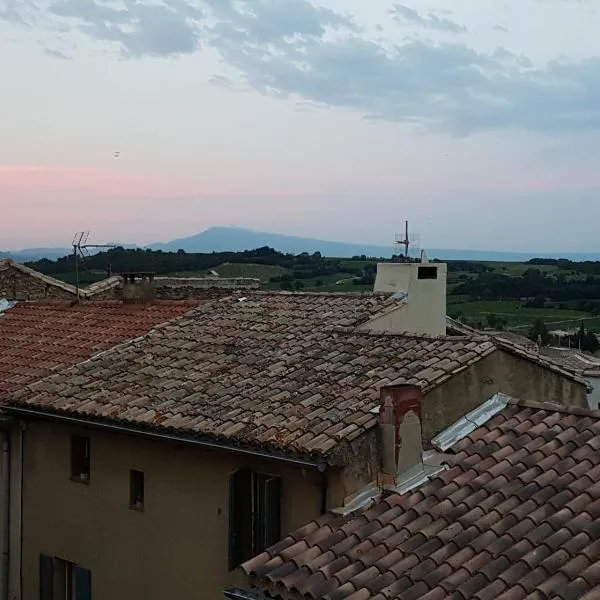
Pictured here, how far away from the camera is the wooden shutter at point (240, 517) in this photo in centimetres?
922

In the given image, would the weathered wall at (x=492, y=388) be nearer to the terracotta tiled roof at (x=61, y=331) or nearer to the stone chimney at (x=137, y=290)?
the terracotta tiled roof at (x=61, y=331)

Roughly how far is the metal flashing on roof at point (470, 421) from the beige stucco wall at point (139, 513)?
1.35 meters

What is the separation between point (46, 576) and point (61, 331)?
15.4 ft

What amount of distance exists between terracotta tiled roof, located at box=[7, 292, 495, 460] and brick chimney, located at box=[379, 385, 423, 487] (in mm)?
189

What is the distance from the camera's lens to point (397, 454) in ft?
26.6

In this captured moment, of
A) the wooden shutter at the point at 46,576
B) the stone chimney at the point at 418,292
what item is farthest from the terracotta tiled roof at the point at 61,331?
the stone chimney at the point at 418,292

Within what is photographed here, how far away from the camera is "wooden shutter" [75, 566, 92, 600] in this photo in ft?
36.3

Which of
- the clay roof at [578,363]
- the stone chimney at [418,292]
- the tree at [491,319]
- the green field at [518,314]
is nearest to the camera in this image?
the stone chimney at [418,292]

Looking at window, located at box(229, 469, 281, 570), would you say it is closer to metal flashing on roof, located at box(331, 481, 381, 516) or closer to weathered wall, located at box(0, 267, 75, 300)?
metal flashing on roof, located at box(331, 481, 381, 516)

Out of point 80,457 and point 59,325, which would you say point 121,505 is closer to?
point 80,457

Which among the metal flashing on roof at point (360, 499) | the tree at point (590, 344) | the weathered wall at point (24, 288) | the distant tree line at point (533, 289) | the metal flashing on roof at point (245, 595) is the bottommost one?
the tree at point (590, 344)

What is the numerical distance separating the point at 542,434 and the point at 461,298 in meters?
66.0

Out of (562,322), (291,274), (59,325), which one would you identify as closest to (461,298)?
(562,322)

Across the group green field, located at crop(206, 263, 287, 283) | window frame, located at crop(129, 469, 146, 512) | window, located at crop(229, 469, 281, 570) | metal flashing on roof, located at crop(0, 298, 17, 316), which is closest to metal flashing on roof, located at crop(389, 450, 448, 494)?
window, located at crop(229, 469, 281, 570)
